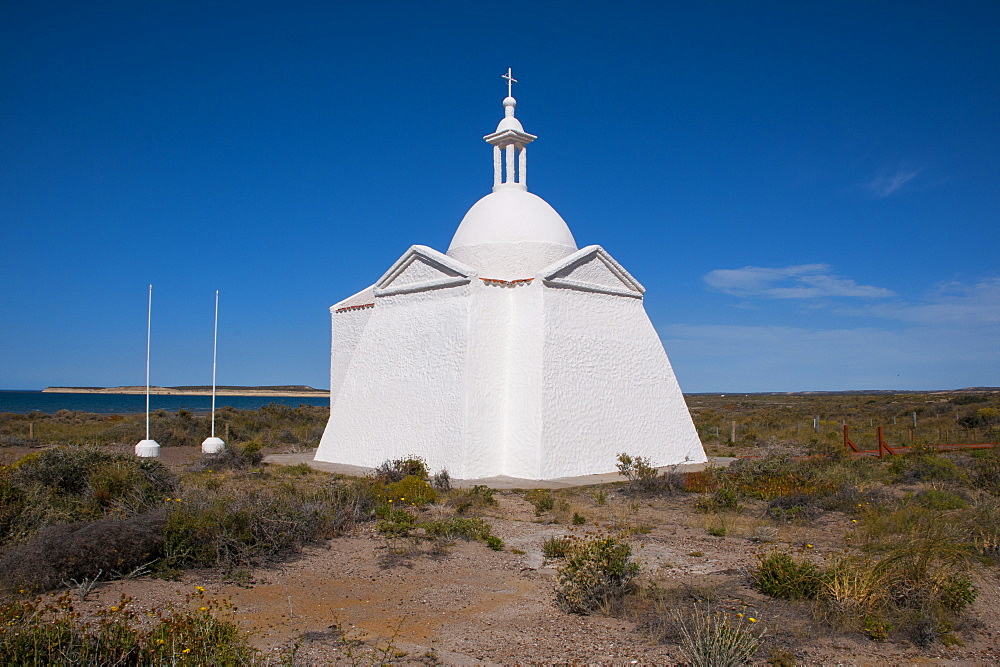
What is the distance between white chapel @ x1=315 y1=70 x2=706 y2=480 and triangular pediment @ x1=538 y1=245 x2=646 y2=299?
0.03m

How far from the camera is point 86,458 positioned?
992 centimetres

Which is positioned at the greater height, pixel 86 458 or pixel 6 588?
pixel 86 458

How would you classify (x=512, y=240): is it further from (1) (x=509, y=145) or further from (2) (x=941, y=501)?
(2) (x=941, y=501)

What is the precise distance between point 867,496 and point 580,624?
279 inches

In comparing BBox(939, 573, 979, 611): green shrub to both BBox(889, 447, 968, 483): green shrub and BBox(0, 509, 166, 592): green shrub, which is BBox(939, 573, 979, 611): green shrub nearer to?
BBox(0, 509, 166, 592): green shrub

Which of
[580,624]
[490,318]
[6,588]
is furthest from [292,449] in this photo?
[580,624]

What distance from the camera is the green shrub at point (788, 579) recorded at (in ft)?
19.5

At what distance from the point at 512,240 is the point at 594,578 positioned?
11.1 m

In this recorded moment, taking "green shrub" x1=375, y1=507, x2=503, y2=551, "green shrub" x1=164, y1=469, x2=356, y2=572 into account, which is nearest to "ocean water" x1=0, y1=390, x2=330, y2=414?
"green shrub" x1=164, y1=469, x2=356, y2=572

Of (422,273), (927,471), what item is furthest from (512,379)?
(927,471)

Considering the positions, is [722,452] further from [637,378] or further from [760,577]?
[760,577]

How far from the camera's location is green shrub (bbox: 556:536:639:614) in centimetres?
583

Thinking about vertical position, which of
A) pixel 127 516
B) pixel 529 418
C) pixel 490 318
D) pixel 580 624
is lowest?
pixel 580 624

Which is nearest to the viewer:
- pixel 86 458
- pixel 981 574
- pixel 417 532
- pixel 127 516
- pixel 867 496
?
pixel 981 574
